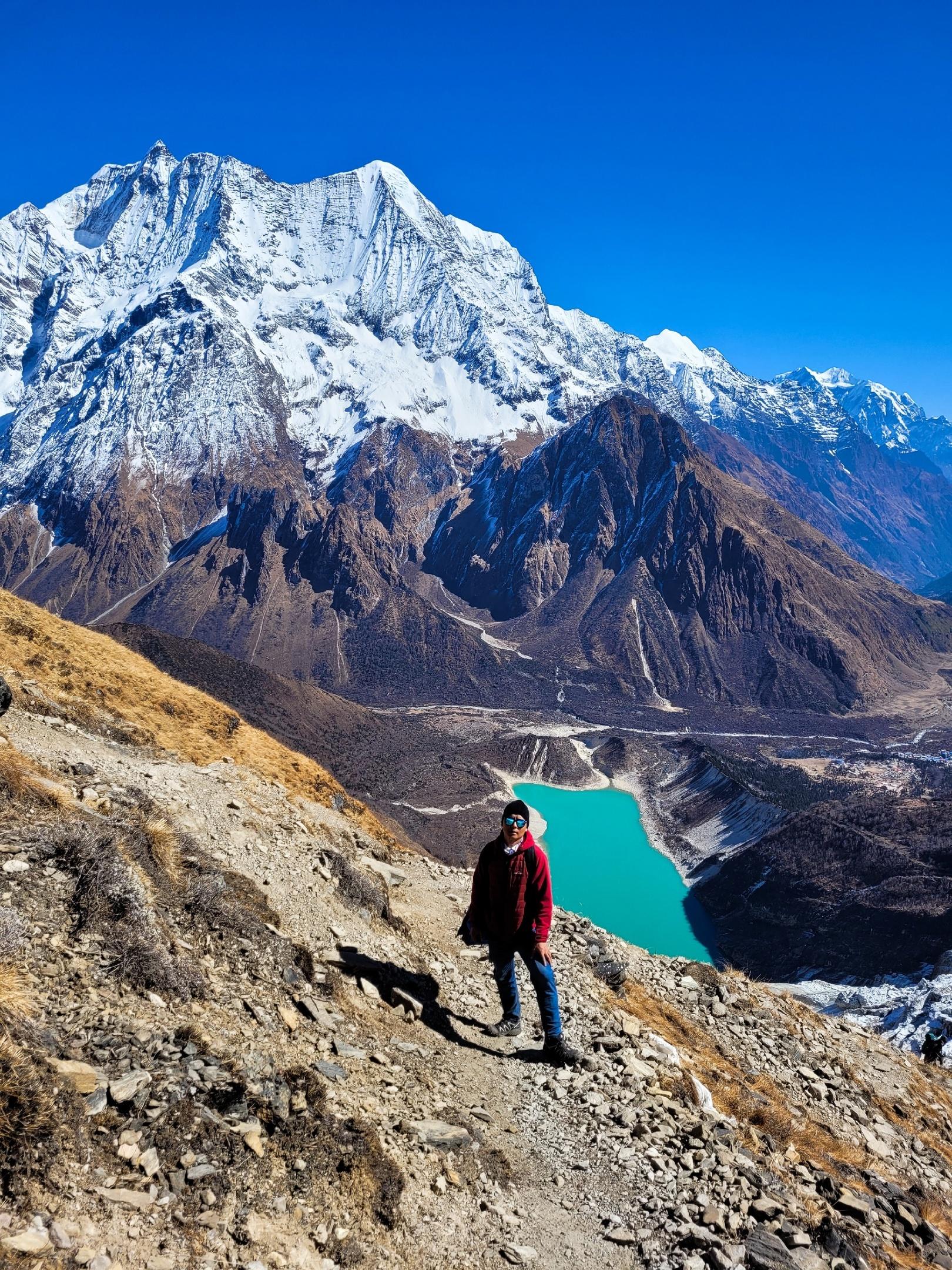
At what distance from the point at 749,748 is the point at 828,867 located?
75128mm

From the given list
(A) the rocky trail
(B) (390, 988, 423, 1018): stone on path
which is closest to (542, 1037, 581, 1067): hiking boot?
(A) the rocky trail

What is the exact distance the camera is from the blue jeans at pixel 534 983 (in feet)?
32.5

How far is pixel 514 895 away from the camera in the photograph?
9.98 meters

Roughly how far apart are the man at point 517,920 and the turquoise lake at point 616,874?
5290 centimetres

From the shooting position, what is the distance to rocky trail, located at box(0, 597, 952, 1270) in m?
5.81

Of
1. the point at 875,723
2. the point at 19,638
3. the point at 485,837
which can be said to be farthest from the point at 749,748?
the point at 19,638

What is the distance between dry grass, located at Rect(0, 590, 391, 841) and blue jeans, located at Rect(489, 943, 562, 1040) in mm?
9607

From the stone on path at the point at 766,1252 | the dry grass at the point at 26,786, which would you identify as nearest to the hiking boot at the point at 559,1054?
the stone on path at the point at 766,1252

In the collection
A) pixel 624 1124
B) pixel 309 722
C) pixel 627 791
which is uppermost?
pixel 624 1124

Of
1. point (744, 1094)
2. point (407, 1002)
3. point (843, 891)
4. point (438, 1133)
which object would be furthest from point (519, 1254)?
point (843, 891)

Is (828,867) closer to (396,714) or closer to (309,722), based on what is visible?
(309,722)

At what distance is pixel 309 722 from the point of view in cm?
11244

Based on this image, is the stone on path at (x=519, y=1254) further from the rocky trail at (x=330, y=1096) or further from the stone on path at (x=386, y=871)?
the stone on path at (x=386, y=871)

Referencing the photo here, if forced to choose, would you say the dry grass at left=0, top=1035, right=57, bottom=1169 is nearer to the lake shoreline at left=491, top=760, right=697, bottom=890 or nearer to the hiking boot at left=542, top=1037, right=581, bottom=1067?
the hiking boot at left=542, top=1037, right=581, bottom=1067
